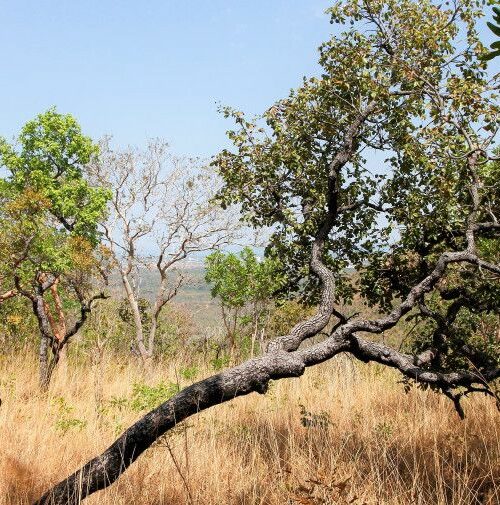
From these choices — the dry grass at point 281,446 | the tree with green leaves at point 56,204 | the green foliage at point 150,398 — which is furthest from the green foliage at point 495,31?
the tree with green leaves at point 56,204

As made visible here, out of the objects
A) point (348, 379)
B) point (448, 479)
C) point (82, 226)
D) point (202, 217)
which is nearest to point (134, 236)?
point (202, 217)

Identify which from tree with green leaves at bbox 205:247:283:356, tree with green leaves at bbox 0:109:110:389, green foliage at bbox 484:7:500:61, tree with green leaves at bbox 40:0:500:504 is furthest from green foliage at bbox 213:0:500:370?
tree with green leaves at bbox 205:247:283:356

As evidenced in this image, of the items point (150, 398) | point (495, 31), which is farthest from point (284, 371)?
point (150, 398)

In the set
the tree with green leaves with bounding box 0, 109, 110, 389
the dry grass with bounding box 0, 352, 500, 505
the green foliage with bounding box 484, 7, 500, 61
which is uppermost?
the tree with green leaves with bounding box 0, 109, 110, 389

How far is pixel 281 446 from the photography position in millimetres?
6406

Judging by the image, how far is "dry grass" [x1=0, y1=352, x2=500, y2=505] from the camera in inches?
162

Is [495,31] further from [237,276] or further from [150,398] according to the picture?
[237,276]

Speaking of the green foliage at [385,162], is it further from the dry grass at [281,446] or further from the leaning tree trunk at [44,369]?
the leaning tree trunk at [44,369]

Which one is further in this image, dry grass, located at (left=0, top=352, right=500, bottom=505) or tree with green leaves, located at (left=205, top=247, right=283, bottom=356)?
tree with green leaves, located at (left=205, top=247, right=283, bottom=356)

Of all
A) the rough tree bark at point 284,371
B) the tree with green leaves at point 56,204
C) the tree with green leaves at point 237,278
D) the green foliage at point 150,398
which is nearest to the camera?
the rough tree bark at point 284,371

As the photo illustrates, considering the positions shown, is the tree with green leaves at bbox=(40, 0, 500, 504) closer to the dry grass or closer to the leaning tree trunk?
the dry grass

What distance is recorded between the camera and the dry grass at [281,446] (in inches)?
162

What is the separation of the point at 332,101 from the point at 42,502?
4998mm

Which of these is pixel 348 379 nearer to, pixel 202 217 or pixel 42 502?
pixel 42 502
